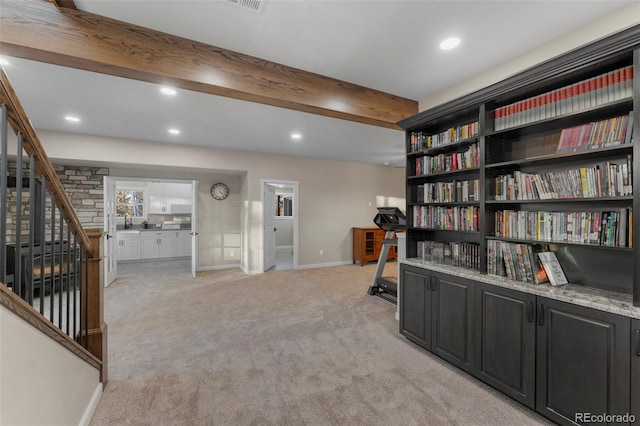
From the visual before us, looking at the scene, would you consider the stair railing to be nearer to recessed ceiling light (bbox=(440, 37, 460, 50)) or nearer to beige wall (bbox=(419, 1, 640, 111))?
recessed ceiling light (bbox=(440, 37, 460, 50))

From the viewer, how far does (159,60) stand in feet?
6.35

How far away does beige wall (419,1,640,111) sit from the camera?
1.65m

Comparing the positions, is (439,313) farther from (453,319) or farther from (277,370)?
(277,370)

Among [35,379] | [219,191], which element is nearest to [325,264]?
[219,191]

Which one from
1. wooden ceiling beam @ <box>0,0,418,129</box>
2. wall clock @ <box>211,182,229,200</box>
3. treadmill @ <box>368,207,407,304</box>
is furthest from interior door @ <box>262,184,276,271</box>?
wooden ceiling beam @ <box>0,0,418,129</box>

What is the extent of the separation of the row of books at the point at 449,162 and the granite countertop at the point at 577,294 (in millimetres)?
931

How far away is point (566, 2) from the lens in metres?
1.61

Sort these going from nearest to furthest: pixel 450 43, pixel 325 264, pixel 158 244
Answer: pixel 450 43, pixel 325 264, pixel 158 244

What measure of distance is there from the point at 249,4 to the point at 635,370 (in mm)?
2915

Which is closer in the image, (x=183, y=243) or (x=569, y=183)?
(x=569, y=183)

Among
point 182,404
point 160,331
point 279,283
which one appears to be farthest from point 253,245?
point 182,404

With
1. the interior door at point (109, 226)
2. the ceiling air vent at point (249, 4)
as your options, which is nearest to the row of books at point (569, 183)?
the ceiling air vent at point (249, 4)

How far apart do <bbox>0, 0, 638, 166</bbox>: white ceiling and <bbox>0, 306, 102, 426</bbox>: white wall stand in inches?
73.9

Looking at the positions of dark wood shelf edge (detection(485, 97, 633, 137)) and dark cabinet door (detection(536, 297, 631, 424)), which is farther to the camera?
dark wood shelf edge (detection(485, 97, 633, 137))
